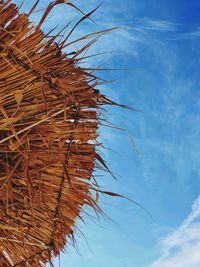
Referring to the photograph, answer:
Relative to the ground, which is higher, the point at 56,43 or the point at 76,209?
the point at 56,43

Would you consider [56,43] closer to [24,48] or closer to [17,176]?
[24,48]

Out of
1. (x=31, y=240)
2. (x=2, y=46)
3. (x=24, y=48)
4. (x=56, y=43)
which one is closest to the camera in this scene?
(x=2, y=46)

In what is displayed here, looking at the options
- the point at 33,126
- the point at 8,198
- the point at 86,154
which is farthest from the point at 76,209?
the point at 33,126

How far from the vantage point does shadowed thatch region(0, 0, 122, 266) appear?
4.72 feet

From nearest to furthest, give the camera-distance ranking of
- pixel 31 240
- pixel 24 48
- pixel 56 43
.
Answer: pixel 24 48
pixel 56 43
pixel 31 240

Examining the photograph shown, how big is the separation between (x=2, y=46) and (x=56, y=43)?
0.26m

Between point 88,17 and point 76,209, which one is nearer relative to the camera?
point 88,17

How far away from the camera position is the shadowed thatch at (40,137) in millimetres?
1438

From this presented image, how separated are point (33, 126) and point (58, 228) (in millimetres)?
484

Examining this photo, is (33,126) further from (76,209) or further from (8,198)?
(76,209)

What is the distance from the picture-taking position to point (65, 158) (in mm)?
1574

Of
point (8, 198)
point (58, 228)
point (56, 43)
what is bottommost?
point (8, 198)

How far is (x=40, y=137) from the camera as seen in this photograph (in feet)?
4.91

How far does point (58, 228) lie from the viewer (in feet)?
5.83
